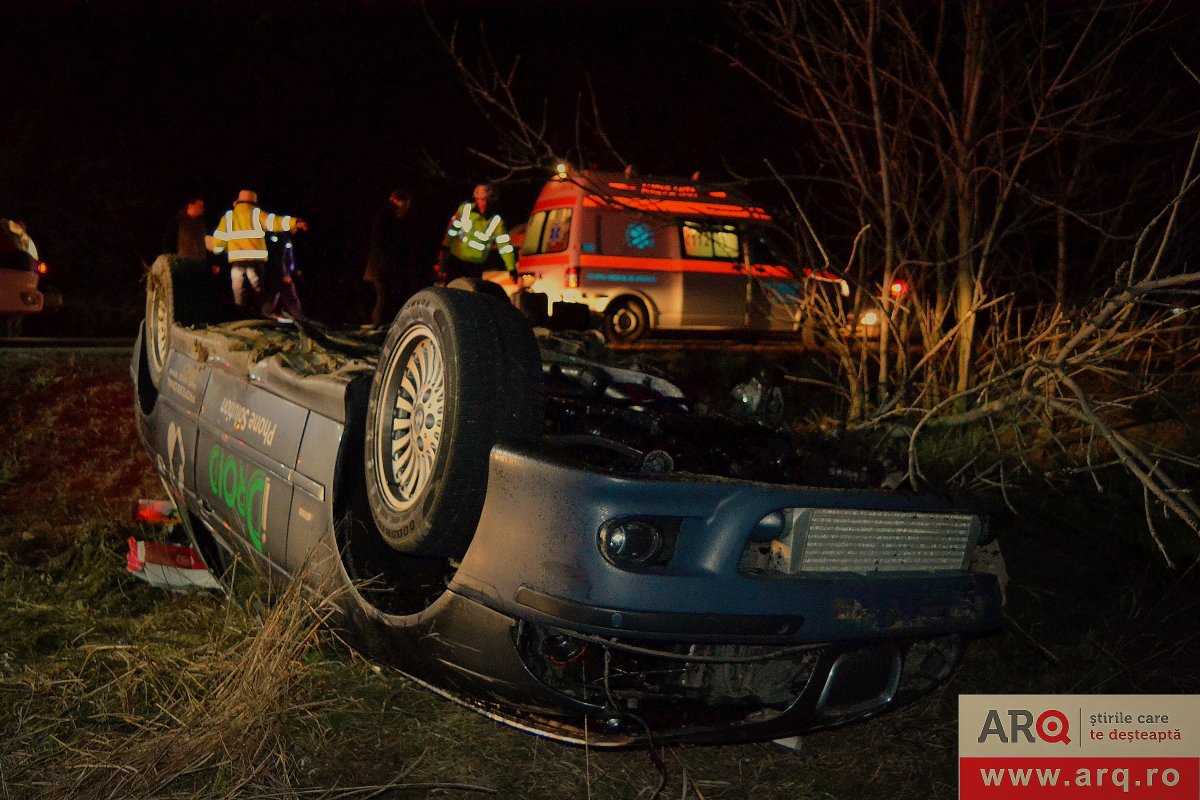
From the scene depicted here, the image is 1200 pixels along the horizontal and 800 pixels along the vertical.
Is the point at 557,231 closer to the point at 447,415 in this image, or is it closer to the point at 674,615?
the point at 447,415

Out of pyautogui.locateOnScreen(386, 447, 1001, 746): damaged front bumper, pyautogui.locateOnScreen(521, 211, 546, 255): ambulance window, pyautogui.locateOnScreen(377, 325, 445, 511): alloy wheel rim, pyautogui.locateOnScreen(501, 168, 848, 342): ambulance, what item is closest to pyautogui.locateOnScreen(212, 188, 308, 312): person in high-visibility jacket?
pyautogui.locateOnScreen(501, 168, 848, 342): ambulance

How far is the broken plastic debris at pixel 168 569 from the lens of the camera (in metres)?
4.45

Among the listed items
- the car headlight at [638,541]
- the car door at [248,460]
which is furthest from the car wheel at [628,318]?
the car headlight at [638,541]

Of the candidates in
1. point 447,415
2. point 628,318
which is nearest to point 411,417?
point 447,415

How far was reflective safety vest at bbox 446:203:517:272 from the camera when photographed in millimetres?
9062

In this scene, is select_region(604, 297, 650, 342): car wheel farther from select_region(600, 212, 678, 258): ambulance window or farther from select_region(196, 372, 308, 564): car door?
select_region(196, 372, 308, 564): car door

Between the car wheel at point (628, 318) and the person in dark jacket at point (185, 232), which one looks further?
→ the car wheel at point (628, 318)

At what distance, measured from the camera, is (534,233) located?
13.4 meters

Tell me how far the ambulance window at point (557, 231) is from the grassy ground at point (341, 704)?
8269mm

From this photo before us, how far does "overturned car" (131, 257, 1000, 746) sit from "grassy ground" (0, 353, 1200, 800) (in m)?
0.25

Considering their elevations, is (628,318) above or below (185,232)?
below

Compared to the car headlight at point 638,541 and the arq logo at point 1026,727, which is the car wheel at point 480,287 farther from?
the arq logo at point 1026,727

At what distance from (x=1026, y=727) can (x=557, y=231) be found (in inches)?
412

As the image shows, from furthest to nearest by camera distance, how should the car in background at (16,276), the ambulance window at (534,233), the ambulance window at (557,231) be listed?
the ambulance window at (534,233) < the ambulance window at (557,231) < the car in background at (16,276)
